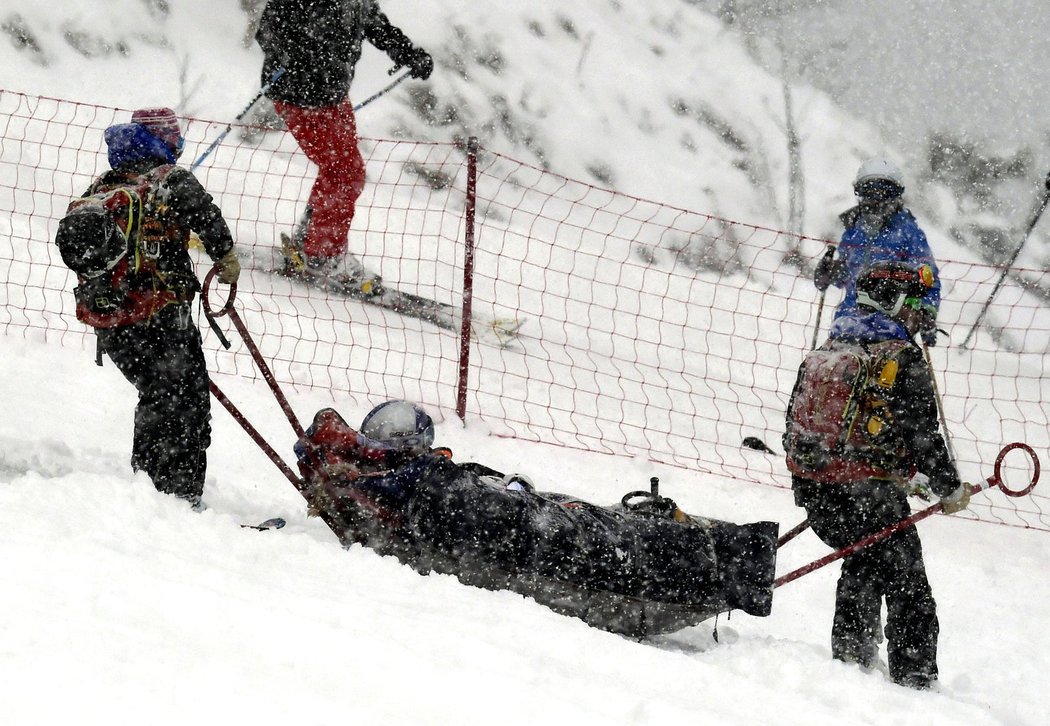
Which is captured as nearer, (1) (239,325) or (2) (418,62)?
(1) (239,325)

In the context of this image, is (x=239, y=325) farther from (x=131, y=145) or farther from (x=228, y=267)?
(x=131, y=145)

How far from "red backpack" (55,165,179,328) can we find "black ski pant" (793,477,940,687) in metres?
2.63

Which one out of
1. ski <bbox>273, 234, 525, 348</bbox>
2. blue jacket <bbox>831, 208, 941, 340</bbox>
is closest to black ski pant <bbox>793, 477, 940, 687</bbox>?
blue jacket <bbox>831, 208, 941, 340</bbox>

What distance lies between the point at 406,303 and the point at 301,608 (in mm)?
4534

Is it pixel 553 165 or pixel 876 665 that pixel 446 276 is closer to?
pixel 553 165

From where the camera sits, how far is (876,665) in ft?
14.3

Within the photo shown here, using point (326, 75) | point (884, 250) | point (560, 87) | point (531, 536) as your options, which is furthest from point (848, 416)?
point (560, 87)

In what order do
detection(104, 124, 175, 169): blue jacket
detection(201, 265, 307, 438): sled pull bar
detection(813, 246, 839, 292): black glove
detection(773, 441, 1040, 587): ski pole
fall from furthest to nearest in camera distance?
1. detection(813, 246, 839, 292): black glove
2. detection(201, 265, 307, 438): sled pull bar
3. detection(104, 124, 175, 169): blue jacket
4. detection(773, 441, 1040, 587): ski pole

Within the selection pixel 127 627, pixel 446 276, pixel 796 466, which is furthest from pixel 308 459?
pixel 446 276

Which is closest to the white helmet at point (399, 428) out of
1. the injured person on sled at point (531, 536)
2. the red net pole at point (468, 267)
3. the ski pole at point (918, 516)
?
the injured person on sled at point (531, 536)

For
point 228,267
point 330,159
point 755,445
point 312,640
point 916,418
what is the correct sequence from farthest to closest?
point 330,159, point 755,445, point 228,267, point 916,418, point 312,640

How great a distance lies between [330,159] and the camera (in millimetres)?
7207

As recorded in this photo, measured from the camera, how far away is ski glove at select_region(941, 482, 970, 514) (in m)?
4.05

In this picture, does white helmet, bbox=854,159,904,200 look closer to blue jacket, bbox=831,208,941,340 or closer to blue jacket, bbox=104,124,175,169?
blue jacket, bbox=831,208,941,340
